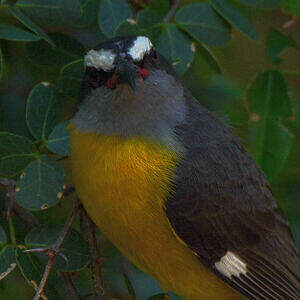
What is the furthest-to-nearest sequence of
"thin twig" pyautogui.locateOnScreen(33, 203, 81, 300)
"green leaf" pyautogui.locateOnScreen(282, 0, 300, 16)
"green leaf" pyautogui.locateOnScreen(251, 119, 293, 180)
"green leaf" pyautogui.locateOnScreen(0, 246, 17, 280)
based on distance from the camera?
"green leaf" pyautogui.locateOnScreen(251, 119, 293, 180)
"green leaf" pyautogui.locateOnScreen(282, 0, 300, 16)
"green leaf" pyautogui.locateOnScreen(0, 246, 17, 280)
"thin twig" pyautogui.locateOnScreen(33, 203, 81, 300)

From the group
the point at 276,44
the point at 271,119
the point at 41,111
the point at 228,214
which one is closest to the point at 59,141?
the point at 41,111

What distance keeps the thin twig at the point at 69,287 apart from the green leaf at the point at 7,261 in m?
0.22

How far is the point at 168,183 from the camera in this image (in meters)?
2.62

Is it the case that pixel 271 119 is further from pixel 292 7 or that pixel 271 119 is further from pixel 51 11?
pixel 51 11

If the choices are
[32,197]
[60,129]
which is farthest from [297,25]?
[32,197]

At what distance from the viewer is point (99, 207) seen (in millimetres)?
2598

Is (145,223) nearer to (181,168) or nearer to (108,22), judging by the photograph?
(181,168)

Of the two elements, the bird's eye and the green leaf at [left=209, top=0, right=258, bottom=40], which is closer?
the bird's eye

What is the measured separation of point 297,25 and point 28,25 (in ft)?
4.14

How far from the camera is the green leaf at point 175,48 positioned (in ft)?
9.26

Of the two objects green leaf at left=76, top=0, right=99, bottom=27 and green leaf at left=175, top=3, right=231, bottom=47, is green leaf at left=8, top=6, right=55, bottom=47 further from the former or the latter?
green leaf at left=175, top=3, right=231, bottom=47

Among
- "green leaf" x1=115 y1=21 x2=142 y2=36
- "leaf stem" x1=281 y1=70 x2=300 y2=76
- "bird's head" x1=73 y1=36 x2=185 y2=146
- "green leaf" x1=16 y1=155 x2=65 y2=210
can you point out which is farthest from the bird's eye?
"leaf stem" x1=281 y1=70 x2=300 y2=76

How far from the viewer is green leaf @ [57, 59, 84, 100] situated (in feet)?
8.86

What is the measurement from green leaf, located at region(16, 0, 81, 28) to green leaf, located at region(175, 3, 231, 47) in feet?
1.46
